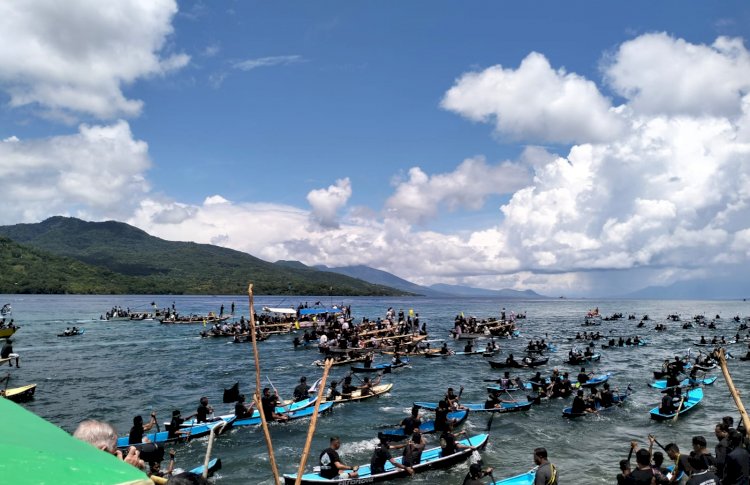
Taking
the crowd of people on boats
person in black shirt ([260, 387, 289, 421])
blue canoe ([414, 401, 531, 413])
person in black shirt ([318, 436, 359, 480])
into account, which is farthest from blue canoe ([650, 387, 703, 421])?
person in black shirt ([260, 387, 289, 421])

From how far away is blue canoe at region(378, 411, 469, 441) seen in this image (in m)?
23.0

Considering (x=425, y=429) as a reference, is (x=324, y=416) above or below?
below

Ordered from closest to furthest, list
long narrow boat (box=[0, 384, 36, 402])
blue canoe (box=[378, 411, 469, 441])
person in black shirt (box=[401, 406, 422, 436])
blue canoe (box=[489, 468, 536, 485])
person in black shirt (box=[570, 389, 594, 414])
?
1. blue canoe (box=[489, 468, 536, 485])
2. person in black shirt (box=[401, 406, 422, 436])
3. blue canoe (box=[378, 411, 469, 441])
4. person in black shirt (box=[570, 389, 594, 414])
5. long narrow boat (box=[0, 384, 36, 402])

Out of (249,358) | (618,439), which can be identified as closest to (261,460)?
(618,439)

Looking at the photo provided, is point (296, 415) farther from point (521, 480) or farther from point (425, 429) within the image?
point (521, 480)

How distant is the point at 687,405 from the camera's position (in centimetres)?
2977

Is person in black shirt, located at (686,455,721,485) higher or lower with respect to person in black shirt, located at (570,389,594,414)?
higher

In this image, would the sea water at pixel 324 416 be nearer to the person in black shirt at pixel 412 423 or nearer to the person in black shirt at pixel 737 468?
the person in black shirt at pixel 412 423

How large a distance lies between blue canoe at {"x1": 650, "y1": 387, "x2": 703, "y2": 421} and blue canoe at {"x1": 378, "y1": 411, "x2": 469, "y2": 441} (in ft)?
38.2

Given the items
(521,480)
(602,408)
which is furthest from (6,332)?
(602,408)

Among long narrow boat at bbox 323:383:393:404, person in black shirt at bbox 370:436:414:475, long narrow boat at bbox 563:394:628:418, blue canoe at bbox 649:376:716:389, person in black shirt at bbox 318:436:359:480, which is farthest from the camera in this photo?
blue canoe at bbox 649:376:716:389

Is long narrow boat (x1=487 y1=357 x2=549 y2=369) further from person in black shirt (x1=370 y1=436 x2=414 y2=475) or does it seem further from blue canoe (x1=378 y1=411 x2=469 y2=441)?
person in black shirt (x1=370 y1=436 x2=414 y2=475)

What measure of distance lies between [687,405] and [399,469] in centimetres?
2200

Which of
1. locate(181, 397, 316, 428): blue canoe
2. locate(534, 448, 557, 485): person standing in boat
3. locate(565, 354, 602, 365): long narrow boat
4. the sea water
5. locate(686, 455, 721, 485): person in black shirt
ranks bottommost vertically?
the sea water
